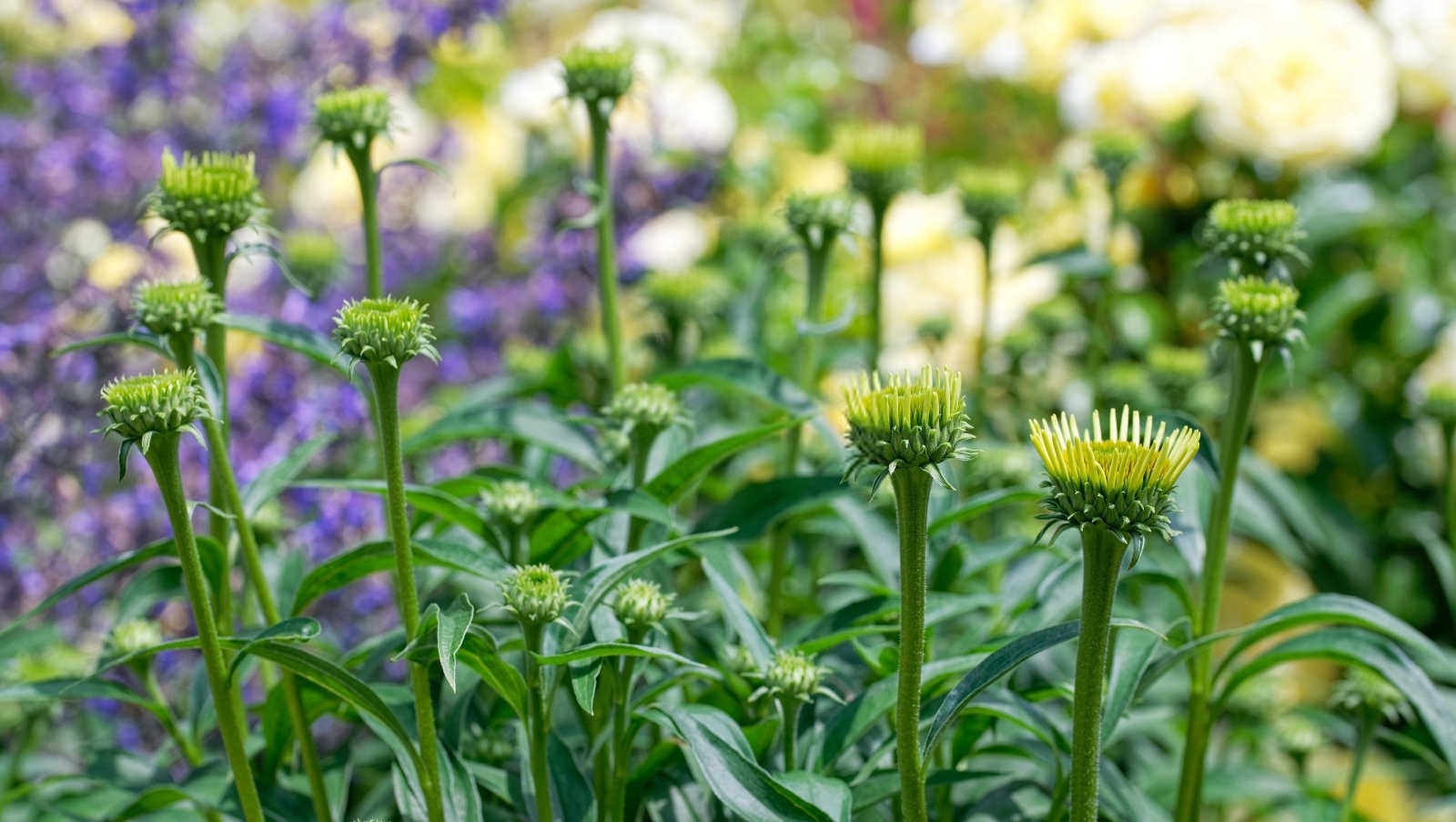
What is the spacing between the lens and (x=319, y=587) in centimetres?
52

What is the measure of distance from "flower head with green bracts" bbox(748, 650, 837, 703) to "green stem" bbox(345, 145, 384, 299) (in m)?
0.24

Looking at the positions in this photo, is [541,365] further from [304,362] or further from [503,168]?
[503,168]

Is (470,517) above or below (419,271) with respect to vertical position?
below

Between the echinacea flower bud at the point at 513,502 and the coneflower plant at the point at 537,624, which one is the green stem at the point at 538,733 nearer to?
the coneflower plant at the point at 537,624

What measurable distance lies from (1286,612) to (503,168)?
1.26 metres

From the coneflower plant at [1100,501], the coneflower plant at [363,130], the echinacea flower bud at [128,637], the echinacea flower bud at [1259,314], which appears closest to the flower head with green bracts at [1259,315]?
the echinacea flower bud at [1259,314]

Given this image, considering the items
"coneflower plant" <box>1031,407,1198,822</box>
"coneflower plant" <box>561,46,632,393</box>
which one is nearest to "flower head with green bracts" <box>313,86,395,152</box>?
"coneflower plant" <box>561,46,632,393</box>

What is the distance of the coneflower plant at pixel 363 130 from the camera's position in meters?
0.58

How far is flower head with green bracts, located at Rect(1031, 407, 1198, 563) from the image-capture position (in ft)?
1.23

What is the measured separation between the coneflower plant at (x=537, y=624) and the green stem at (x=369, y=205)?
0.60ft

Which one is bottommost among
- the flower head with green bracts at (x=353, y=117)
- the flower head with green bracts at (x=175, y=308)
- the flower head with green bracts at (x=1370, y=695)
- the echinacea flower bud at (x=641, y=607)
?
the flower head with green bracts at (x=1370, y=695)

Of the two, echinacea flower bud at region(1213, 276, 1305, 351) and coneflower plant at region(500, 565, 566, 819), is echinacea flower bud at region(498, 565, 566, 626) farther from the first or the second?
echinacea flower bud at region(1213, 276, 1305, 351)

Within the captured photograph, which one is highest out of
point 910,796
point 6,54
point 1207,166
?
point 6,54

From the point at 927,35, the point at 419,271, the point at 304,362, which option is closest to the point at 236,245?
the point at 304,362
